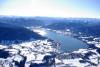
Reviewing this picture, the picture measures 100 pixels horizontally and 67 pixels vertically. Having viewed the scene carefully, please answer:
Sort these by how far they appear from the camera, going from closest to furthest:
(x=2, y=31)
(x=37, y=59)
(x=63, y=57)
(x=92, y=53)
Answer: (x=37, y=59)
(x=63, y=57)
(x=92, y=53)
(x=2, y=31)

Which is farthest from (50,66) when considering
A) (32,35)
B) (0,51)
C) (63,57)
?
(32,35)

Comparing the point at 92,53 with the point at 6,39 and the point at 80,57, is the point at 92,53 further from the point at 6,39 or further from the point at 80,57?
the point at 6,39

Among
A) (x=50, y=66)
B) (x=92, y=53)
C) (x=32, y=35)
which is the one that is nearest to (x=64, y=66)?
(x=50, y=66)

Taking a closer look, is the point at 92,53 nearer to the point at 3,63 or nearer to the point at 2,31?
the point at 3,63

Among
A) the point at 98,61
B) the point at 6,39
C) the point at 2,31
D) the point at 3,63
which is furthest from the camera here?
the point at 2,31

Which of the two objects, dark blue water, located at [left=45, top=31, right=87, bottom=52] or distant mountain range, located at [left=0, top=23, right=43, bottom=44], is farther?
distant mountain range, located at [left=0, top=23, right=43, bottom=44]

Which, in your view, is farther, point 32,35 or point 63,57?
point 32,35

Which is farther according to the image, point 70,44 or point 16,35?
point 16,35

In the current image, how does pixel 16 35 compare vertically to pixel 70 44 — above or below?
above

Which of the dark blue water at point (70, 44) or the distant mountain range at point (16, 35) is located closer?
the dark blue water at point (70, 44)

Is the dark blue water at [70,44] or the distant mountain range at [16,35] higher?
the distant mountain range at [16,35]

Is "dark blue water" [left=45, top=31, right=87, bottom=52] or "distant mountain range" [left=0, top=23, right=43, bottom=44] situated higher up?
"distant mountain range" [left=0, top=23, right=43, bottom=44]
